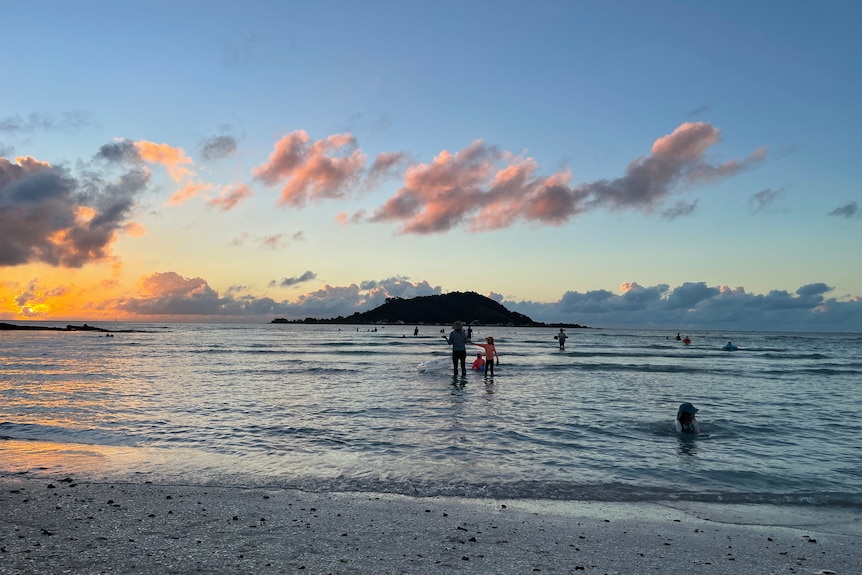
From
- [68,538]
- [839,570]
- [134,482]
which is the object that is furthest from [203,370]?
[839,570]

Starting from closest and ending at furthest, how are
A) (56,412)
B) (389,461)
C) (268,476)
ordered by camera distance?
(268,476) → (389,461) → (56,412)

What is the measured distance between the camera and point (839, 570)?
5.73 m

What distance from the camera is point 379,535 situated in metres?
6.43

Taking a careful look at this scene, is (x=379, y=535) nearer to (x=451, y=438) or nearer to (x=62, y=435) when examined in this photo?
(x=451, y=438)

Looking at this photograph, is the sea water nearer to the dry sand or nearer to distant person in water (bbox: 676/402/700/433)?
distant person in water (bbox: 676/402/700/433)

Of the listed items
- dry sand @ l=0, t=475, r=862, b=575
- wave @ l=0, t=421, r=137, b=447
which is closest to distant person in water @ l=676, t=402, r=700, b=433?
dry sand @ l=0, t=475, r=862, b=575

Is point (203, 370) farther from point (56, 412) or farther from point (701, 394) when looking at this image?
point (701, 394)

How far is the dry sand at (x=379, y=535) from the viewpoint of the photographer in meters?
5.56

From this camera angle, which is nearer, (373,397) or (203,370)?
(373,397)

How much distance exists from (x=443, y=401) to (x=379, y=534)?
13.0m

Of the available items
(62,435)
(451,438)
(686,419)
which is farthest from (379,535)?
(62,435)

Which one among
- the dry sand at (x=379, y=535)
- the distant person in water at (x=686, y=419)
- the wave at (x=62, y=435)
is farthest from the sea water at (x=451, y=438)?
the dry sand at (x=379, y=535)

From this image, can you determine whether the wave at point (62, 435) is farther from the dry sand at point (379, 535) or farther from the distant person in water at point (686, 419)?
the distant person in water at point (686, 419)

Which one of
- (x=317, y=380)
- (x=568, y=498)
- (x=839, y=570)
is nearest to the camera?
(x=839, y=570)
